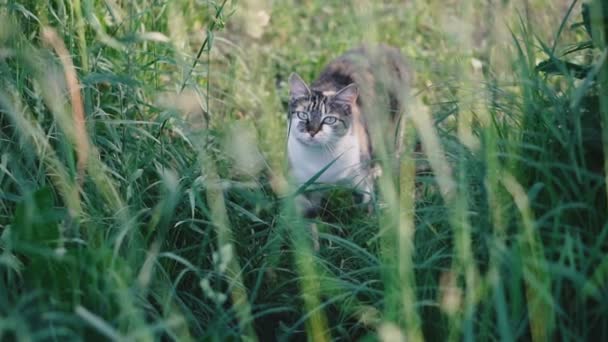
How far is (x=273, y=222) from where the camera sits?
2566mm

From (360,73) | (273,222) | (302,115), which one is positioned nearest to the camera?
A: (273,222)

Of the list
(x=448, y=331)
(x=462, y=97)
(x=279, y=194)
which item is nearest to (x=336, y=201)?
(x=279, y=194)

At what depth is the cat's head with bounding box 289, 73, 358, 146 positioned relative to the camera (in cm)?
362

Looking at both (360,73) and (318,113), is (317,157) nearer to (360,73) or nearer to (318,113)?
(318,113)

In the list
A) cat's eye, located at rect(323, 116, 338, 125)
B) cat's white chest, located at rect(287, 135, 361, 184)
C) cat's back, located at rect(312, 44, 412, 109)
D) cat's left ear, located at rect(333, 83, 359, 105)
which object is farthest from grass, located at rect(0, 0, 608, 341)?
cat's back, located at rect(312, 44, 412, 109)

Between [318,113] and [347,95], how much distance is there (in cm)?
17

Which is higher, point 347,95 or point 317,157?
point 347,95

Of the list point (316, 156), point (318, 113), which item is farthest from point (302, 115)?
point (316, 156)

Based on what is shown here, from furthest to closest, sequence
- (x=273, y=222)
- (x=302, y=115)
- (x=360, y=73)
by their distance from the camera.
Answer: (x=360, y=73), (x=302, y=115), (x=273, y=222)

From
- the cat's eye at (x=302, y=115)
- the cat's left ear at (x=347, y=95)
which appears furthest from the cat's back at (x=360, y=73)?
the cat's eye at (x=302, y=115)

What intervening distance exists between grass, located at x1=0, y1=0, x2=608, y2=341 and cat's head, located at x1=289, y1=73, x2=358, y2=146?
20.0 inches

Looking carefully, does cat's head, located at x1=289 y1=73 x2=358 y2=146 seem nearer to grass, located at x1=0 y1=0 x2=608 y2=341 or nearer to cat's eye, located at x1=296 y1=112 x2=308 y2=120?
cat's eye, located at x1=296 y1=112 x2=308 y2=120

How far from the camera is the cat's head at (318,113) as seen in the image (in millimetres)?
3615

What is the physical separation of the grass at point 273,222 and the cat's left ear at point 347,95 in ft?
2.20
